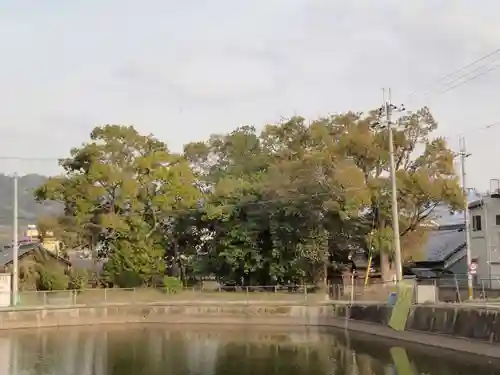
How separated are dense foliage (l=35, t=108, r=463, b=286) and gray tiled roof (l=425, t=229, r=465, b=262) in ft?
52.9

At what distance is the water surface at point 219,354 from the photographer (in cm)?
2534

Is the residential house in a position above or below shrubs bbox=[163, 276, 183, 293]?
above

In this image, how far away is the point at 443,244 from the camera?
67.6 m

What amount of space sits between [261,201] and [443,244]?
983 inches

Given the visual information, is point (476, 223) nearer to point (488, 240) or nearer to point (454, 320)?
point (488, 240)

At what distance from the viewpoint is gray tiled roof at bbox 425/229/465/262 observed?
213 ft

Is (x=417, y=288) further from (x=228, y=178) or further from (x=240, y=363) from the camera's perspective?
(x=228, y=178)

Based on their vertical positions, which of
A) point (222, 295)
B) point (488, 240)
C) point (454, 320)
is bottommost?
point (222, 295)

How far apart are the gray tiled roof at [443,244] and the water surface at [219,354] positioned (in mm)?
28872

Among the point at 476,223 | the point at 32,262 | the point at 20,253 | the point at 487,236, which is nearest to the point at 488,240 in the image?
the point at 487,236

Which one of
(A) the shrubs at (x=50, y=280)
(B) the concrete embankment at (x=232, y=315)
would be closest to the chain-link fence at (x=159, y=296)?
(B) the concrete embankment at (x=232, y=315)

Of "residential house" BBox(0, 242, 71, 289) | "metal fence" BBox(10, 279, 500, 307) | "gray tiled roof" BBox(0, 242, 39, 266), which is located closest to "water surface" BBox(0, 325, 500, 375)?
"metal fence" BBox(10, 279, 500, 307)

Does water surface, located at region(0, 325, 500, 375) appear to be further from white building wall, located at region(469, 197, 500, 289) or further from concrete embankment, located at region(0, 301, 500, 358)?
white building wall, located at region(469, 197, 500, 289)

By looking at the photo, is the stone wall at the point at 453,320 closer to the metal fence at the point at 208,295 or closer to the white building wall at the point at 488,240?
the metal fence at the point at 208,295
